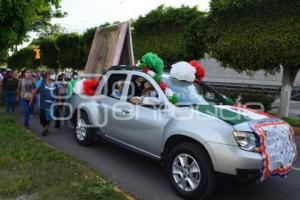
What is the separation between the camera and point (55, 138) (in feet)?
29.1

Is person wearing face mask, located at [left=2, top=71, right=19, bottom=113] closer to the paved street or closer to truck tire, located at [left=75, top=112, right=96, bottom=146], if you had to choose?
the paved street

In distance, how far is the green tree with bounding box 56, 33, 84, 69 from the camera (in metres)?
36.6

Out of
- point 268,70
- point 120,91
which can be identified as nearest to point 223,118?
point 120,91

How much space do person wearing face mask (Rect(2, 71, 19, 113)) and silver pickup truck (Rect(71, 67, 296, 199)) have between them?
6.67m

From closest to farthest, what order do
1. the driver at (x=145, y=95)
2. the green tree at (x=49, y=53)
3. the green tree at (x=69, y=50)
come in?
the driver at (x=145, y=95) < the green tree at (x=69, y=50) < the green tree at (x=49, y=53)

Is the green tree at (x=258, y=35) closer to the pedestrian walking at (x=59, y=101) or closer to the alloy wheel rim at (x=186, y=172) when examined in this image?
the pedestrian walking at (x=59, y=101)

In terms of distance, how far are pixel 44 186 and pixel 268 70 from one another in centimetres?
1131

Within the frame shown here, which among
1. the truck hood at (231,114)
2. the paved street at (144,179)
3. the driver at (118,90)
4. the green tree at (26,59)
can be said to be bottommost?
the paved street at (144,179)

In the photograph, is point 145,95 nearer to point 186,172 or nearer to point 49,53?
point 186,172

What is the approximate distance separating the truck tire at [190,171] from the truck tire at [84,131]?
2.77 meters

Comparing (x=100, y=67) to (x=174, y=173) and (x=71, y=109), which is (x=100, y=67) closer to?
(x=71, y=109)

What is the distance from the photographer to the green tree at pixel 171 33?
1744 cm

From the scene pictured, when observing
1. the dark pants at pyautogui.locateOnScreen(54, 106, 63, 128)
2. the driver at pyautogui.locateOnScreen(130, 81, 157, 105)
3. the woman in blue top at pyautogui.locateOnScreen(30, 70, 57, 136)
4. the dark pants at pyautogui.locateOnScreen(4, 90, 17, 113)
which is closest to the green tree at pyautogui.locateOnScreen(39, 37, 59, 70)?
the dark pants at pyautogui.locateOnScreen(4, 90, 17, 113)

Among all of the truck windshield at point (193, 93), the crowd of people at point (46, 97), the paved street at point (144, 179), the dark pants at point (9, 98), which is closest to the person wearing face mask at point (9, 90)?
the dark pants at point (9, 98)
